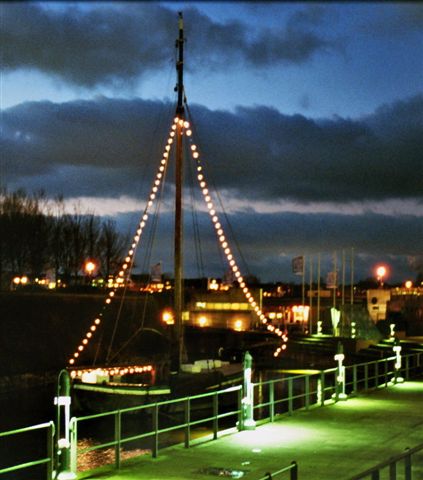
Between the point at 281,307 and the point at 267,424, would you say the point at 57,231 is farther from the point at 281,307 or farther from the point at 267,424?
the point at 267,424

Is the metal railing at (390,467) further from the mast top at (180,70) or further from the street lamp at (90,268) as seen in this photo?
the street lamp at (90,268)

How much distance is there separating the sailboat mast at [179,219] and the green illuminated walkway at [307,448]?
10.1 m

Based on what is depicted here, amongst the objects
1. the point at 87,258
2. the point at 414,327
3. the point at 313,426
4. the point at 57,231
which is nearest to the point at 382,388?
the point at 313,426

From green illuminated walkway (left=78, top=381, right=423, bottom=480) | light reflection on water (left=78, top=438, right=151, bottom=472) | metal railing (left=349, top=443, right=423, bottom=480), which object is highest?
metal railing (left=349, top=443, right=423, bottom=480)

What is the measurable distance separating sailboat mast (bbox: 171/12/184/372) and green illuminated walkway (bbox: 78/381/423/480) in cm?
1012

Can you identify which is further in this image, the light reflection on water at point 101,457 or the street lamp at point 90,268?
the street lamp at point 90,268

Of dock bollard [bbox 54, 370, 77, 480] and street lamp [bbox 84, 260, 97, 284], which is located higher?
street lamp [bbox 84, 260, 97, 284]

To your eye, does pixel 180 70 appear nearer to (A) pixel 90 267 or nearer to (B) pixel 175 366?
(B) pixel 175 366

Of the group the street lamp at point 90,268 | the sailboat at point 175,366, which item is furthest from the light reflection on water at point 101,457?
the street lamp at point 90,268

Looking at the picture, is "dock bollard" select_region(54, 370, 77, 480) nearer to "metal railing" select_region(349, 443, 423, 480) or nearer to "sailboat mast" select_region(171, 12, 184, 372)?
"metal railing" select_region(349, 443, 423, 480)

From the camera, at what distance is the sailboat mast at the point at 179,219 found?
102ft

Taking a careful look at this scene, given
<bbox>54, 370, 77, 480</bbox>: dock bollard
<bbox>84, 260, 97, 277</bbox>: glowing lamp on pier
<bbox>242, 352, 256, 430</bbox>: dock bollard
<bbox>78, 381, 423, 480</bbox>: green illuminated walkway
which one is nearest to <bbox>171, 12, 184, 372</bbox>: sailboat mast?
<bbox>78, 381, 423, 480</bbox>: green illuminated walkway

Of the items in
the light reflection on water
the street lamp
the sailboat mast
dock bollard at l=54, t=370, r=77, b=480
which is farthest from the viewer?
the street lamp

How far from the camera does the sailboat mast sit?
3123 centimetres
